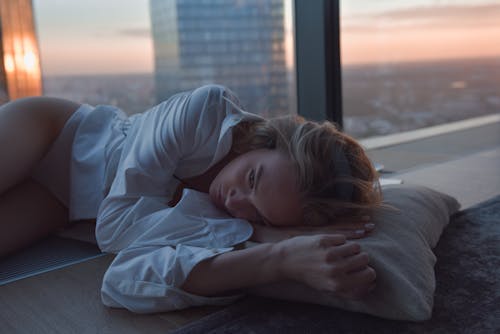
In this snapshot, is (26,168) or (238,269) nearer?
(238,269)

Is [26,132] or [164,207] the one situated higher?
[26,132]

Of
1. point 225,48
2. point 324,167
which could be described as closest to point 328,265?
point 324,167

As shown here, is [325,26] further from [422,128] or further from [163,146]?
[163,146]

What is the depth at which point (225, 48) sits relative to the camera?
2.67 metres

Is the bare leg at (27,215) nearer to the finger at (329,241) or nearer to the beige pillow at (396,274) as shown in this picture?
the beige pillow at (396,274)

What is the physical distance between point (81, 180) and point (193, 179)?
367mm

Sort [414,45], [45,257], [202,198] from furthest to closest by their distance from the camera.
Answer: [414,45], [45,257], [202,198]

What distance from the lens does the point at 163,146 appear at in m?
1.26

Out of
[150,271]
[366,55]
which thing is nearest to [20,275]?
[150,271]

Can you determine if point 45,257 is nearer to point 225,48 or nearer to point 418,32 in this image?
point 225,48

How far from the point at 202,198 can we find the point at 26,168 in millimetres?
587

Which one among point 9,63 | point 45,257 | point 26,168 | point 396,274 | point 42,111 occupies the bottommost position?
point 45,257

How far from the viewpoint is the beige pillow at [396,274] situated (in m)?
0.96

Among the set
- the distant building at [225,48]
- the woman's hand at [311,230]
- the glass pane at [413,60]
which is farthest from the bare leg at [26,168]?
the glass pane at [413,60]
